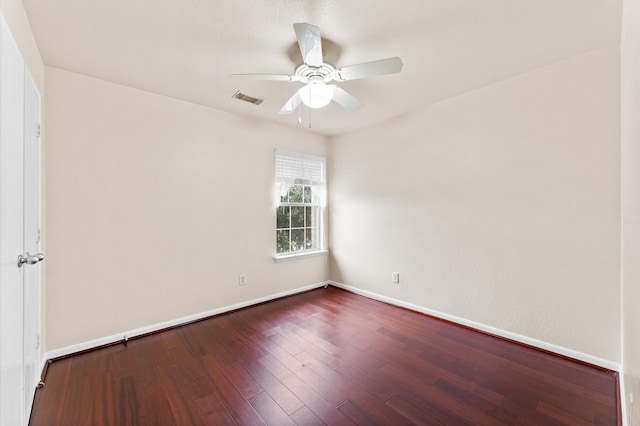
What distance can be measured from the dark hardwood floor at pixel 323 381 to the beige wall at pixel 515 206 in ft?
1.45

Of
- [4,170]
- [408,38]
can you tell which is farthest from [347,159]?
[4,170]

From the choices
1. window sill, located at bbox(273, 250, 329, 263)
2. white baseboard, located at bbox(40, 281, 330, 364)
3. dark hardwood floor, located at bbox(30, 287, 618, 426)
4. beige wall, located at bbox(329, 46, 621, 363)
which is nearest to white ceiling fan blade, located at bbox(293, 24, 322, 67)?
beige wall, located at bbox(329, 46, 621, 363)

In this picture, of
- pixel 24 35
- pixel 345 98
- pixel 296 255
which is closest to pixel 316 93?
pixel 345 98

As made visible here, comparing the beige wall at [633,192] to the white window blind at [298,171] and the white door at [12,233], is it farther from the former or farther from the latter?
the white window blind at [298,171]

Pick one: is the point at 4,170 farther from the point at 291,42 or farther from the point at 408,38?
the point at 408,38

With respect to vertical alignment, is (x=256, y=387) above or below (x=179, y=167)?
below

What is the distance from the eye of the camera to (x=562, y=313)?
92.1 inches

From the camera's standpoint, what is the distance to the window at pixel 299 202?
398 cm

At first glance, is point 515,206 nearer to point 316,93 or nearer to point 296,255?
point 316,93

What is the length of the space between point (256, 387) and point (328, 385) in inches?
20.5

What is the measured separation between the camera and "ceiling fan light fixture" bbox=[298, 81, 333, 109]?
2.16 metres

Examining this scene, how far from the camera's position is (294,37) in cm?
196

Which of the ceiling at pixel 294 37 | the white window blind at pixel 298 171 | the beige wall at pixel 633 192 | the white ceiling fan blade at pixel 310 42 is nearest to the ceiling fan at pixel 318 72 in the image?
the white ceiling fan blade at pixel 310 42

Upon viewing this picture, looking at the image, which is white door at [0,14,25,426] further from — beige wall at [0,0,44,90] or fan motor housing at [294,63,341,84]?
fan motor housing at [294,63,341,84]
